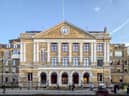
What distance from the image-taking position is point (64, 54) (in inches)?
4028

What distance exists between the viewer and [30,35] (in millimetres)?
102875

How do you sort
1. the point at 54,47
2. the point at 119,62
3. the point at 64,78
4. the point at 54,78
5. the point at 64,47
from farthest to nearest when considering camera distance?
the point at 119,62 < the point at 64,47 < the point at 54,47 < the point at 54,78 < the point at 64,78

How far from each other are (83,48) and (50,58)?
27.4 feet

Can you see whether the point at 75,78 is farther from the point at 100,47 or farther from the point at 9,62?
the point at 9,62

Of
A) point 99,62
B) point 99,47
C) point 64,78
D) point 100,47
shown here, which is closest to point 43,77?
point 64,78

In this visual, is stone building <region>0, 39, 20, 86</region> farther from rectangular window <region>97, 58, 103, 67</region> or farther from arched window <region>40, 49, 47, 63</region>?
rectangular window <region>97, 58, 103, 67</region>

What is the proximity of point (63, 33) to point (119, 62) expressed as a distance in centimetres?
2754

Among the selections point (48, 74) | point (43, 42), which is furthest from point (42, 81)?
point (43, 42)

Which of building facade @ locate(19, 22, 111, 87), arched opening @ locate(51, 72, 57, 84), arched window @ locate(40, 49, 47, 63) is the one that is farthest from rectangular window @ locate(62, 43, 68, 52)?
arched opening @ locate(51, 72, 57, 84)

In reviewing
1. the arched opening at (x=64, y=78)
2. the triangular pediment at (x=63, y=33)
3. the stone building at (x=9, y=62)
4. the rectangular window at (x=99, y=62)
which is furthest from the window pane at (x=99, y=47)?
the stone building at (x=9, y=62)

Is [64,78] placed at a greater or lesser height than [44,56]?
lesser

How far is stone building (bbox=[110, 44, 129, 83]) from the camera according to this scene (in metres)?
118

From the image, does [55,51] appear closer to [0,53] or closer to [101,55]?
[101,55]

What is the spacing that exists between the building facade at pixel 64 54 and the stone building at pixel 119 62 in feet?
58.3
